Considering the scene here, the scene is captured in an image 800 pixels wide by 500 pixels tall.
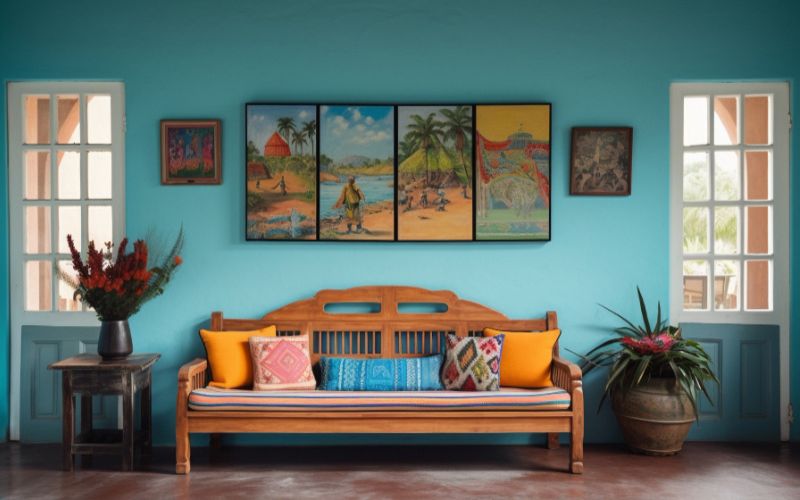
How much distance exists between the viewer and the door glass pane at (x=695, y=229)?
536cm

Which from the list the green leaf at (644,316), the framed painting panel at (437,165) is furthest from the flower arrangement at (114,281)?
the green leaf at (644,316)

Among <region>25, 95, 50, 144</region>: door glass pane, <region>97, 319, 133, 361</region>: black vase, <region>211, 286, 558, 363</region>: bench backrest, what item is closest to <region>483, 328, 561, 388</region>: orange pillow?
<region>211, 286, 558, 363</region>: bench backrest

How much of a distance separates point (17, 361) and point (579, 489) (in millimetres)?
4026

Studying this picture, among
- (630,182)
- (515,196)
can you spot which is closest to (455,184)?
(515,196)

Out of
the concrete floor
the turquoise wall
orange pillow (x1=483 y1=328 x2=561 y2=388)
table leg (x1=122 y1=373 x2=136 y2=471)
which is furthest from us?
the turquoise wall

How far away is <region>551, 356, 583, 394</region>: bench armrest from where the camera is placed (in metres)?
4.45

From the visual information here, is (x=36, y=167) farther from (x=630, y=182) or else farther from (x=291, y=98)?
(x=630, y=182)

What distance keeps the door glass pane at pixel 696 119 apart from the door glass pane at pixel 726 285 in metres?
0.93

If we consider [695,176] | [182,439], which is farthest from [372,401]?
[695,176]

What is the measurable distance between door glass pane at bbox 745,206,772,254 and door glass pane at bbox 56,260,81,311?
197 inches

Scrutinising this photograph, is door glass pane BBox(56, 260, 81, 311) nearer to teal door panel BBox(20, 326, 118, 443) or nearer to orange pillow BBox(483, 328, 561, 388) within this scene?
teal door panel BBox(20, 326, 118, 443)

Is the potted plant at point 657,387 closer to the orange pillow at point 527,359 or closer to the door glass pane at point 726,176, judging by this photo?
the orange pillow at point 527,359

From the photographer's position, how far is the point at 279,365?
4746 millimetres

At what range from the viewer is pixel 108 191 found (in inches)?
210
